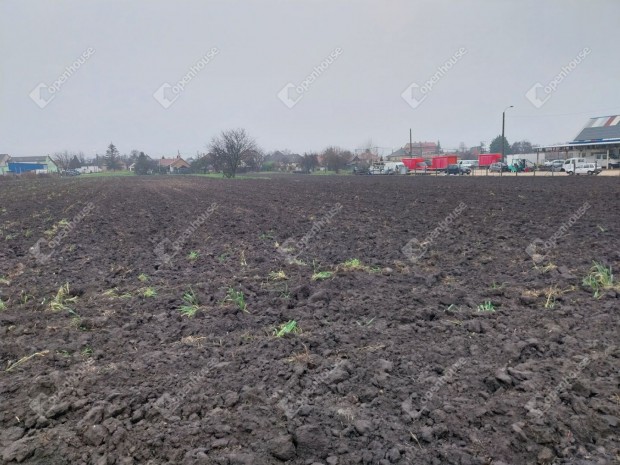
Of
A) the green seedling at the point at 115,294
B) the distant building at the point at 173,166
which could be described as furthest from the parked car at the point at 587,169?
the distant building at the point at 173,166

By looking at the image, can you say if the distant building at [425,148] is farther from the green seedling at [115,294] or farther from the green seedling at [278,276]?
the green seedling at [115,294]

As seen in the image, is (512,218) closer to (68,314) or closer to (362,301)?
(362,301)

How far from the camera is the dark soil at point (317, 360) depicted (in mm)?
2758

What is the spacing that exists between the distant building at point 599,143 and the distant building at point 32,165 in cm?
11245

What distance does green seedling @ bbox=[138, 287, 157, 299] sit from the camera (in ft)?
19.6

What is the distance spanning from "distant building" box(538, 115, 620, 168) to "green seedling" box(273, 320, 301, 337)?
60824 millimetres

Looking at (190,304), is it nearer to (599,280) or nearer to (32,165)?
(599,280)

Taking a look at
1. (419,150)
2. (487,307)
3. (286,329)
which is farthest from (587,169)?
(419,150)

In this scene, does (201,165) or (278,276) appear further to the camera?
(201,165)

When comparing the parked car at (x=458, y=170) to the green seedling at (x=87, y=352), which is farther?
the parked car at (x=458, y=170)

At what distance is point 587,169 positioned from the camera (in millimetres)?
43062

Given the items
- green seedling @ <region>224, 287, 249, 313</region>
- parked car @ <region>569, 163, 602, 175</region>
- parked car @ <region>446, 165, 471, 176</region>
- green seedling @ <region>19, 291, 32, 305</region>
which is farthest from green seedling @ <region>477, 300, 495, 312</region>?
parked car @ <region>446, 165, 471, 176</region>

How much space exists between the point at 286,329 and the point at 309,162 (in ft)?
268

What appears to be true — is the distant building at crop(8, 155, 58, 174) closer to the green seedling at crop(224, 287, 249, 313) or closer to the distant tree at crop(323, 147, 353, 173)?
the distant tree at crop(323, 147, 353, 173)
